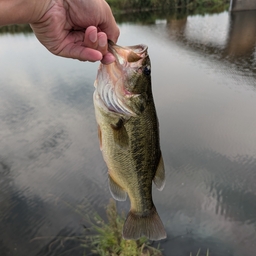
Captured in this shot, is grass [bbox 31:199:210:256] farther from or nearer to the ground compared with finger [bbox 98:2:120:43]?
nearer to the ground

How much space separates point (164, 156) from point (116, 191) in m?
3.03

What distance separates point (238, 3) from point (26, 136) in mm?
23364

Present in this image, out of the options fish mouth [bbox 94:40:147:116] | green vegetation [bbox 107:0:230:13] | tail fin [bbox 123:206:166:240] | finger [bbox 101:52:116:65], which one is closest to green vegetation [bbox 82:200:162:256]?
tail fin [bbox 123:206:166:240]

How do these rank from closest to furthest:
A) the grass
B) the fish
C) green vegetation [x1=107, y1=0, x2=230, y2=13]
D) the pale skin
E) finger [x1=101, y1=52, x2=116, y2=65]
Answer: the pale skin
finger [x1=101, y1=52, x2=116, y2=65]
the fish
the grass
green vegetation [x1=107, y1=0, x2=230, y2=13]

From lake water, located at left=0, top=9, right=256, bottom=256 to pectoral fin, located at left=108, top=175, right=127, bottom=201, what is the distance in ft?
5.96

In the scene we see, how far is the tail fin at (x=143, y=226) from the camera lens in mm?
2025

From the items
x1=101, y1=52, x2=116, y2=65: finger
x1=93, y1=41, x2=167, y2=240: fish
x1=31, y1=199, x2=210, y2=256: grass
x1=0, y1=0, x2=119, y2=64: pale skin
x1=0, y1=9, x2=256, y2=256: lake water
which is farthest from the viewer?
x1=0, y1=9, x2=256, y2=256: lake water

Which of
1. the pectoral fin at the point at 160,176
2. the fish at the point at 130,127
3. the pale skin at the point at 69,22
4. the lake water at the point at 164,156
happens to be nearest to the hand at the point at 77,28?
the pale skin at the point at 69,22

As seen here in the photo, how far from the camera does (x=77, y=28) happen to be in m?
1.75

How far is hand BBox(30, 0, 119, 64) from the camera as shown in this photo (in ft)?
4.96

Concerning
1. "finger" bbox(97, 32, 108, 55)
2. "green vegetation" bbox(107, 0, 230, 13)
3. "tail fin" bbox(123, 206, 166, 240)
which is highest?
"finger" bbox(97, 32, 108, 55)

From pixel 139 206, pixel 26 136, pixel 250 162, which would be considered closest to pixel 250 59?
pixel 250 162

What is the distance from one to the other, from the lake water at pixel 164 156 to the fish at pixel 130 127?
6.08 feet

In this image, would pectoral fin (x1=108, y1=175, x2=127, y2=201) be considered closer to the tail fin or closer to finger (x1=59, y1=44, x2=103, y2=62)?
the tail fin
